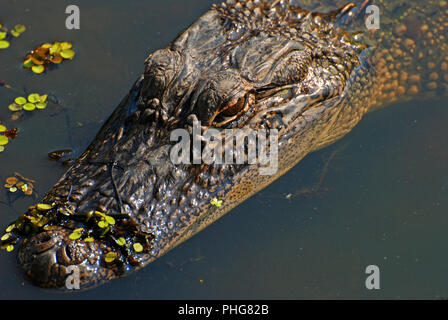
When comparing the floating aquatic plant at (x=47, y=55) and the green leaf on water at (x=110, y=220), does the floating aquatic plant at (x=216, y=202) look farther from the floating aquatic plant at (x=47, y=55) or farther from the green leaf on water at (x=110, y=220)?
the floating aquatic plant at (x=47, y=55)

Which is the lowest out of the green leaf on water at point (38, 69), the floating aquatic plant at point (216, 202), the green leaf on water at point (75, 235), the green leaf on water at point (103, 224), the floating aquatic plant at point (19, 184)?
the green leaf on water at point (75, 235)

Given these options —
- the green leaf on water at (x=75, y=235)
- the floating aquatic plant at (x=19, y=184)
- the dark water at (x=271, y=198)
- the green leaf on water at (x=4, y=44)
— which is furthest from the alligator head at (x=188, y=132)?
the green leaf on water at (x=4, y=44)

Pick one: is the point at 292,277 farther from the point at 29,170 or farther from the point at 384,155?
the point at 29,170

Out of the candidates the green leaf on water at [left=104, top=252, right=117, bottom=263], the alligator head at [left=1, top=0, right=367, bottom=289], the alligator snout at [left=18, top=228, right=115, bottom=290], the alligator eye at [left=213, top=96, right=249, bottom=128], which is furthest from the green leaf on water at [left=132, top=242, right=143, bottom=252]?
the alligator eye at [left=213, top=96, right=249, bottom=128]

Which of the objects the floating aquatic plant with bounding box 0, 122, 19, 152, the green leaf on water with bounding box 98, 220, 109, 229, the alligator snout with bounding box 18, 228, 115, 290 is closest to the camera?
the alligator snout with bounding box 18, 228, 115, 290

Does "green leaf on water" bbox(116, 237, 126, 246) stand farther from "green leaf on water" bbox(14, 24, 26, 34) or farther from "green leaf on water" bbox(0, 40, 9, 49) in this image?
"green leaf on water" bbox(14, 24, 26, 34)

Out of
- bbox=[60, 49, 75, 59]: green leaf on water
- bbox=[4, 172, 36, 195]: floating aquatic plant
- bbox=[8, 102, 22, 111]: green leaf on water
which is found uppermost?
bbox=[60, 49, 75, 59]: green leaf on water

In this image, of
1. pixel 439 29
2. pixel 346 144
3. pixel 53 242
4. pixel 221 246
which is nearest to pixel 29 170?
pixel 53 242
